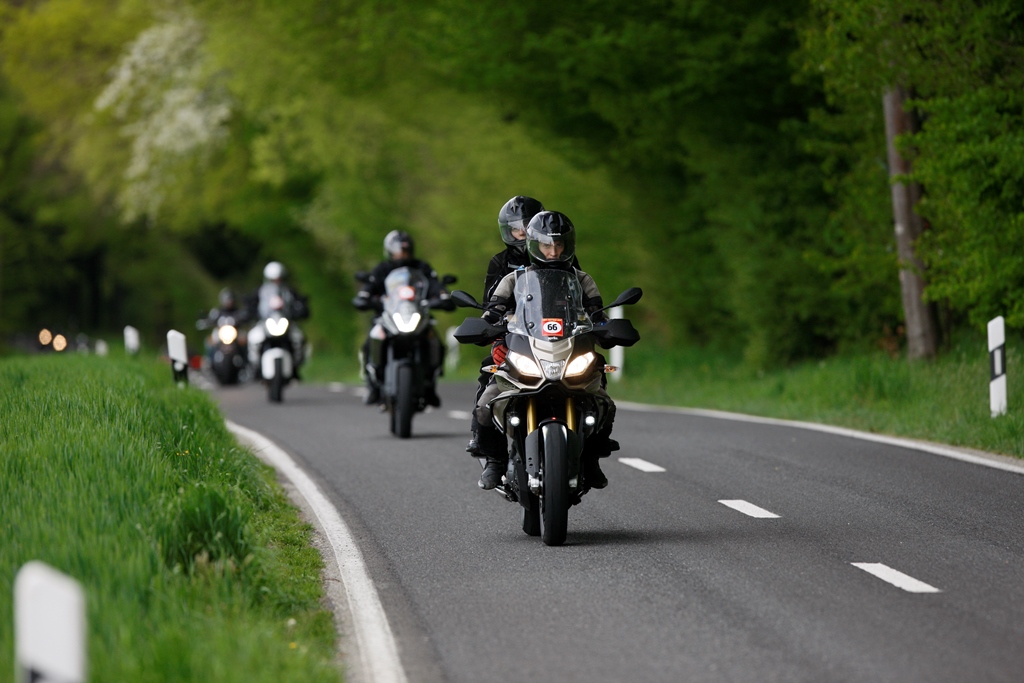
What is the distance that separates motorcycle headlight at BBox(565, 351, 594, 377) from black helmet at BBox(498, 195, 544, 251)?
104 cm

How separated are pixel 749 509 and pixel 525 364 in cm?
219

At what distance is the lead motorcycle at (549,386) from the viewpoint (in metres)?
8.59

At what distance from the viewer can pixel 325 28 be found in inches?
1067

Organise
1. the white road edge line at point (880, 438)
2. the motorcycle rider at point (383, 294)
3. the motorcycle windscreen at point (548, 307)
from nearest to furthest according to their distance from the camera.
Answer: the motorcycle windscreen at point (548, 307) → the white road edge line at point (880, 438) → the motorcycle rider at point (383, 294)

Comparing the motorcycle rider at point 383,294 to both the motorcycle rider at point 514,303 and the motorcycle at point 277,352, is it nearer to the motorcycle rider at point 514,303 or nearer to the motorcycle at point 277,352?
the motorcycle rider at point 514,303

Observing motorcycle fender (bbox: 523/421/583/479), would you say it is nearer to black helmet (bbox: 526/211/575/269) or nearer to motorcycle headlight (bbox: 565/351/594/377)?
motorcycle headlight (bbox: 565/351/594/377)

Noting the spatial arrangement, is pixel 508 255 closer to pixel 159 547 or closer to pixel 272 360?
pixel 159 547

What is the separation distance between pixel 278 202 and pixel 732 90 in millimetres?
24864

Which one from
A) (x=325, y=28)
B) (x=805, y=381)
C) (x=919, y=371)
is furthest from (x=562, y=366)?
(x=325, y=28)

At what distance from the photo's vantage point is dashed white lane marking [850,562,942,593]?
7.31 metres

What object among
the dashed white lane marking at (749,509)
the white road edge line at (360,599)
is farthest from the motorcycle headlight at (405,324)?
the dashed white lane marking at (749,509)

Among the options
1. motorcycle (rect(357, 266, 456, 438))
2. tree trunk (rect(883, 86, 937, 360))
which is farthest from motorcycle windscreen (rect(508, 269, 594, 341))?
tree trunk (rect(883, 86, 937, 360))

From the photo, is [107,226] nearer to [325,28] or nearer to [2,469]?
[325,28]

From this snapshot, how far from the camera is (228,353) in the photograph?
99.2 feet
